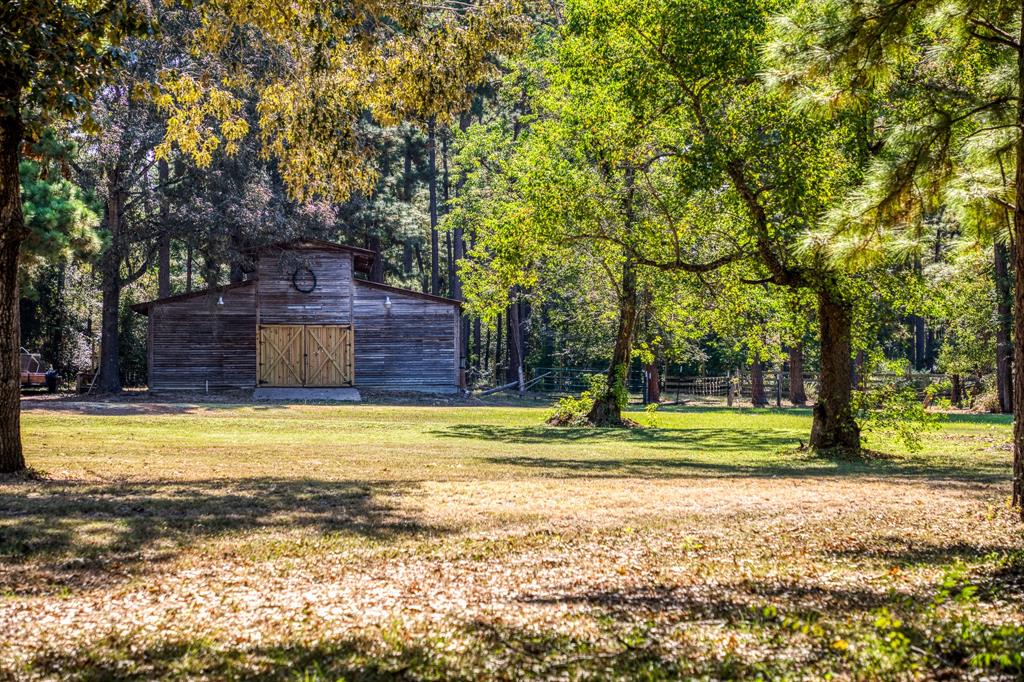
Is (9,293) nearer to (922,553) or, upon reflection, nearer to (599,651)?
(599,651)

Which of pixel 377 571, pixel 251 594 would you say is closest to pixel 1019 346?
pixel 377 571

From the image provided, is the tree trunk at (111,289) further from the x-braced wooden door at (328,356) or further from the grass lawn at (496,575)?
the grass lawn at (496,575)

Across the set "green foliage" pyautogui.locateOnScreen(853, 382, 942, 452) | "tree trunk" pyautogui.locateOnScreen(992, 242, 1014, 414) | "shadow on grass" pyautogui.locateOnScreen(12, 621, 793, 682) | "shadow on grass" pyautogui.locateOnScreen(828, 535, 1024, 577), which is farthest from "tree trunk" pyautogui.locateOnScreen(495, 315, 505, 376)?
"shadow on grass" pyautogui.locateOnScreen(12, 621, 793, 682)

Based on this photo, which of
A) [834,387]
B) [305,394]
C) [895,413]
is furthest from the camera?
[305,394]

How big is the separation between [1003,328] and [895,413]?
73.9 ft

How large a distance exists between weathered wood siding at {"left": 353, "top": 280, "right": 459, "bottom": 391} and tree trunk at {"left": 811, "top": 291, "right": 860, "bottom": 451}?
2608 centimetres

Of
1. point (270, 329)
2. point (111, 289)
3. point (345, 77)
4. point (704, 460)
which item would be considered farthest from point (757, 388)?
point (345, 77)

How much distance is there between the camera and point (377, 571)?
678 cm

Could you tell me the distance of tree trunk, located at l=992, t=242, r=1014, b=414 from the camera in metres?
37.1

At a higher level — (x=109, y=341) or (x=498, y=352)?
(x=109, y=341)

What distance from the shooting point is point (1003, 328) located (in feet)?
125

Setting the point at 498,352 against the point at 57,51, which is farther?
the point at 498,352

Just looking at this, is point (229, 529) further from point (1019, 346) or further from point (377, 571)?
point (1019, 346)

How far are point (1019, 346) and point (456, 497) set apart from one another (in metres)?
5.80
